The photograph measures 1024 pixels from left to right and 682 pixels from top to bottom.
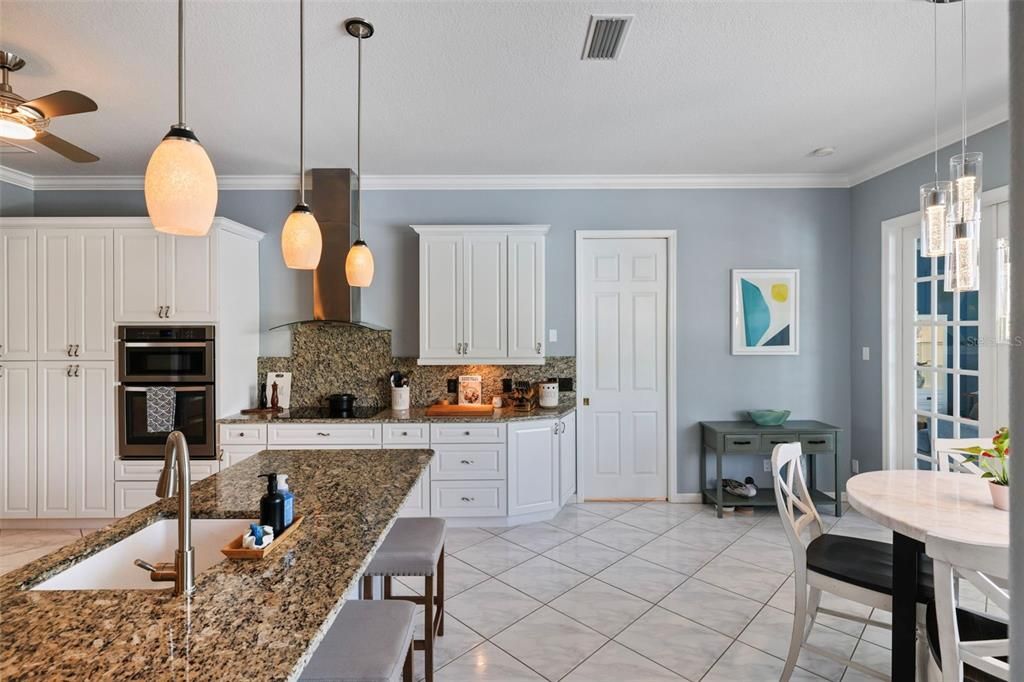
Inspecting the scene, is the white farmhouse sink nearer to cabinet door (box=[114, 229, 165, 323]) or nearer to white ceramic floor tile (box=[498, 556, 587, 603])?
white ceramic floor tile (box=[498, 556, 587, 603])

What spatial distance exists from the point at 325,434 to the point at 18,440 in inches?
86.3

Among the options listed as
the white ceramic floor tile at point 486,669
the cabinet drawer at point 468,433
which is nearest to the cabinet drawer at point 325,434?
the cabinet drawer at point 468,433

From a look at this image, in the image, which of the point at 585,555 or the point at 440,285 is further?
the point at 440,285

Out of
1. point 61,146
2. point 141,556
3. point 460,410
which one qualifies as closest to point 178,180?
point 141,556

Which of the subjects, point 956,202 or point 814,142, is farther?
point 814,142

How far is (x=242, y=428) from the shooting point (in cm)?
375

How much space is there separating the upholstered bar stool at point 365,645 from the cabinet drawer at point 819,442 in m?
3.54

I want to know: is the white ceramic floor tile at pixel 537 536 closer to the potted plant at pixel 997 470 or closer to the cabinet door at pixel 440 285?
the cabinet door at pixel 440 285

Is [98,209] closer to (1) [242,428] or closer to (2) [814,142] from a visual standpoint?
(1) [242,428]

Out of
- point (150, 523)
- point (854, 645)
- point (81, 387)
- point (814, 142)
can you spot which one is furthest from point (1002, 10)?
point (81, 387)

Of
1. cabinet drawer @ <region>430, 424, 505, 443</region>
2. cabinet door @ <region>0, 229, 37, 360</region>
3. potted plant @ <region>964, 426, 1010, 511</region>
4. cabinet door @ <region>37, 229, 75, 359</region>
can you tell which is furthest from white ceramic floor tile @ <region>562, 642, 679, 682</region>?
cabinet door @ <region>0, 229, 37, 360</region>

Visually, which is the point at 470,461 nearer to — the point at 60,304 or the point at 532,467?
the point at 532,467

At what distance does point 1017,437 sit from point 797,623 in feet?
6.43

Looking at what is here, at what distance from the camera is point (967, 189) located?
6.15 ft
